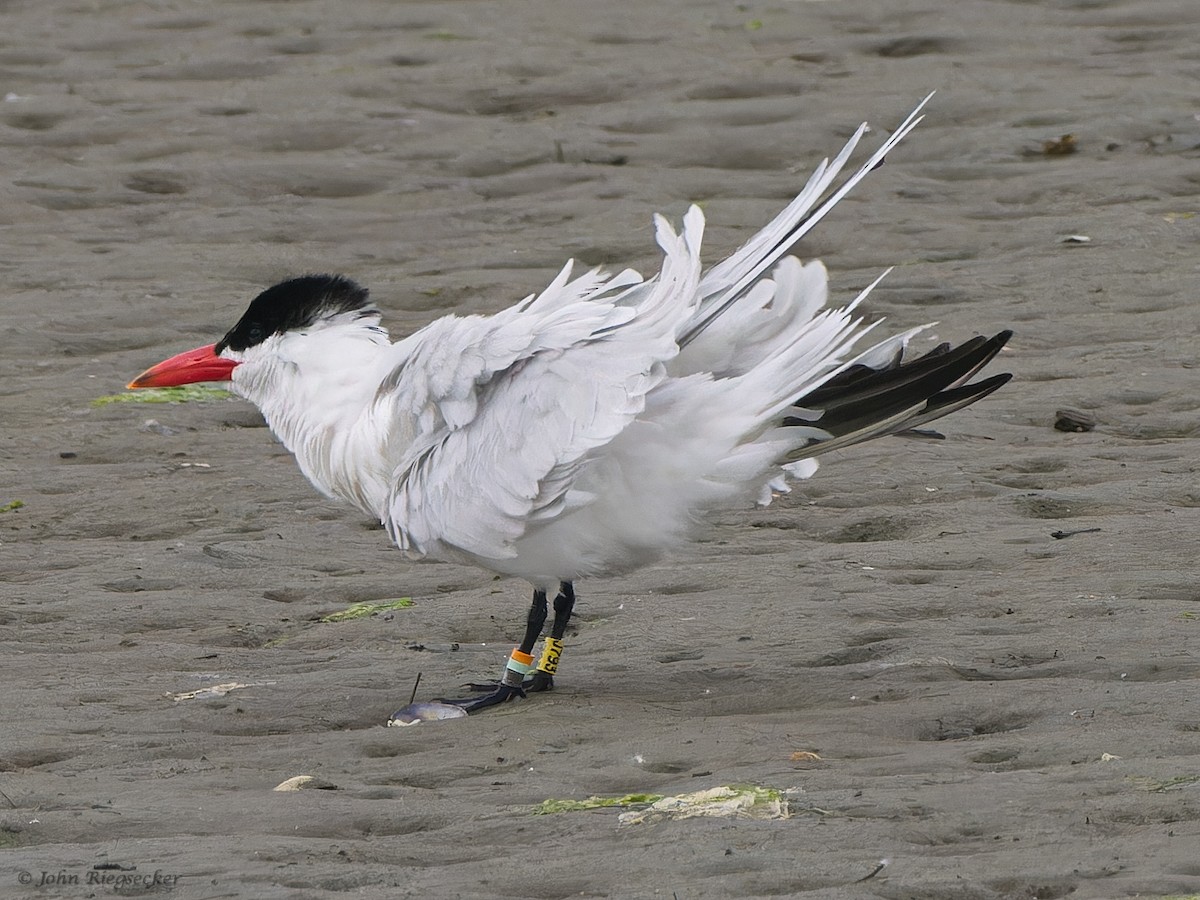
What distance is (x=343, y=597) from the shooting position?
5230 millimetres

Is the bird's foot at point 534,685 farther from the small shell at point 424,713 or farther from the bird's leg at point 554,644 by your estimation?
the small shell at point 424,713

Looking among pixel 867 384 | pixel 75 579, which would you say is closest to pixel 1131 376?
pixel 867 384

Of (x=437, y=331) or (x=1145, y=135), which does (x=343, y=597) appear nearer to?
(x=437, y=331)

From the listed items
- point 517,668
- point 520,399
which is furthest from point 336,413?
point 517,668

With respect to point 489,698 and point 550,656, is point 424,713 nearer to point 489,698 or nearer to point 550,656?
point 489,698

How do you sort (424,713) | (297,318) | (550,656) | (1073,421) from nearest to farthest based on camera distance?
1. (424,713)
2. (550,656)
3. (297,318)
4. (1073,421)

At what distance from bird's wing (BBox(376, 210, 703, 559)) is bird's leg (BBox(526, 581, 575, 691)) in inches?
14.2

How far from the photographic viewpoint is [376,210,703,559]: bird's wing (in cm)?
422

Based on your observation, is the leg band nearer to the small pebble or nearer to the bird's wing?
the bird's wing

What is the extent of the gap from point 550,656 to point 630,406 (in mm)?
802

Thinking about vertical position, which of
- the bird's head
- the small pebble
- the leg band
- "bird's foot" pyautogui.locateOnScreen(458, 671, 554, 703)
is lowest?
"bird's foot" pyautogui.locateOnScreen(458, 671, 554, 703)

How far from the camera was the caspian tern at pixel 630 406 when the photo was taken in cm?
425

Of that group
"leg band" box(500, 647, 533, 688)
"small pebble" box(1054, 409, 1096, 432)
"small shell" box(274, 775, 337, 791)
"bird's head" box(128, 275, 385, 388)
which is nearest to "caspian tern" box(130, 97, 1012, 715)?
"leg band" box(500, 647, 533, 688)

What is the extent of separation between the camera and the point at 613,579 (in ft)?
17.9
